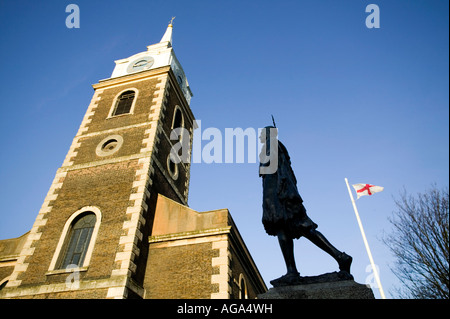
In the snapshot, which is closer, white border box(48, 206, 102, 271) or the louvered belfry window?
white border box(48, 206, 102, 271)

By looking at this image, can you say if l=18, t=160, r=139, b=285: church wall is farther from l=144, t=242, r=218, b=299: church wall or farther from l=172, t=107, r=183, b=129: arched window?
l=172, t=107, r=183, b=129: arched window

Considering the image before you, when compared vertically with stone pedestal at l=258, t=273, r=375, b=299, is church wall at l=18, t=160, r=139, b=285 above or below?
above

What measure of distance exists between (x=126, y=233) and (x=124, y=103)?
9473 millimetres

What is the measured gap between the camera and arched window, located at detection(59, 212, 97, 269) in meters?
11.1

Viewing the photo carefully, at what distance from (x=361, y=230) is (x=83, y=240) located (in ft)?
36.9

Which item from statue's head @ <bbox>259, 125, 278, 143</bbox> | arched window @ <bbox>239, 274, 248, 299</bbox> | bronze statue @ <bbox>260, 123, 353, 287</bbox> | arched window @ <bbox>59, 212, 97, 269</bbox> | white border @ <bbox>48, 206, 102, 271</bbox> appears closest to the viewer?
bronze statue @ <bbox>260, 123, 353, 287</bbox>

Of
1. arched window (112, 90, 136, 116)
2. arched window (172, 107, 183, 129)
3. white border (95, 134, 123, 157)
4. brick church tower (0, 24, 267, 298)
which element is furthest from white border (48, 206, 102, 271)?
arched window (172, 107, 183, 129)

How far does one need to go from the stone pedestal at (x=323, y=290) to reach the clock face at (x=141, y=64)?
60.6 ft

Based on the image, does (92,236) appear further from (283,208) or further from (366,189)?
(366,189)

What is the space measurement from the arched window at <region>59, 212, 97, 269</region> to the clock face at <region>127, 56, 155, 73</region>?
11.4 metres

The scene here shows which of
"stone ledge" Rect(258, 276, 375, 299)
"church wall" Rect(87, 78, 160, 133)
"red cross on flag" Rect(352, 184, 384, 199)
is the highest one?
"church wall" Rect(87, 78, 160, 133)

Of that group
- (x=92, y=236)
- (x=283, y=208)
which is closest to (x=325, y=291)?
(x=283, y=208)

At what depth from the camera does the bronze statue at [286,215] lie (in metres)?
5.00
